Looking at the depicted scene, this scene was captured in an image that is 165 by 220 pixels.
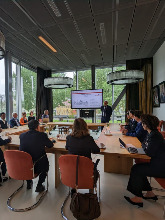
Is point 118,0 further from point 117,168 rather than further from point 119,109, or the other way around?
point 119,109

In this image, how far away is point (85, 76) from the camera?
8016 millimetres

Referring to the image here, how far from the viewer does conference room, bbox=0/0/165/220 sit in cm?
218

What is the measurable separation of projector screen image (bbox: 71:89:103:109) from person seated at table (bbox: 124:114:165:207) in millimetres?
5146

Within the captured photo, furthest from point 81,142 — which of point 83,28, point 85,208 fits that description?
point 83,28

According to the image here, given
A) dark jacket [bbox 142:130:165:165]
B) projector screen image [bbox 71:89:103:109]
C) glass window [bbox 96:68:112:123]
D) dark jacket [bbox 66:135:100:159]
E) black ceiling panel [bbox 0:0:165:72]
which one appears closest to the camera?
dark jacket [bbox 142:130:165:165]

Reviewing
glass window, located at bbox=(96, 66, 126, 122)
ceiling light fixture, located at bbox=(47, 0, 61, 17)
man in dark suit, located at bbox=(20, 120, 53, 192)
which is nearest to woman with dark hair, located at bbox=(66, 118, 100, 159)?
man in dark suit, located at bbox=(20, 120, 53, 192)

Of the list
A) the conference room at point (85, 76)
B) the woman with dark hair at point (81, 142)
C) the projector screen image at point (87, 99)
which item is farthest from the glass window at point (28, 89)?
the woman with dark hair at point (81, 142)

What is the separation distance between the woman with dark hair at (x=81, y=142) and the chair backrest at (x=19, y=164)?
606mm

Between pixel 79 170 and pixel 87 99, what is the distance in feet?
18.7

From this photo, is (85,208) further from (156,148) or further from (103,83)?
(103,83)

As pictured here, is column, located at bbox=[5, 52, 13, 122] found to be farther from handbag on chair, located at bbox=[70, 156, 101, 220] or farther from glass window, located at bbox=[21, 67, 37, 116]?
handbag on chair, located at bbox=[70, 156, 101, 220]

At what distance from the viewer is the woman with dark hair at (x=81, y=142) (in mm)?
1892

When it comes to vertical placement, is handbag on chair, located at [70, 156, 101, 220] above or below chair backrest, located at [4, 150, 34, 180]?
below

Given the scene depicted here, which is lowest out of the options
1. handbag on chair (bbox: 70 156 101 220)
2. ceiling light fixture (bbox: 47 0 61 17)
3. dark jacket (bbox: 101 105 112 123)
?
handbag on chair (bbox: 70 156 101 220)
